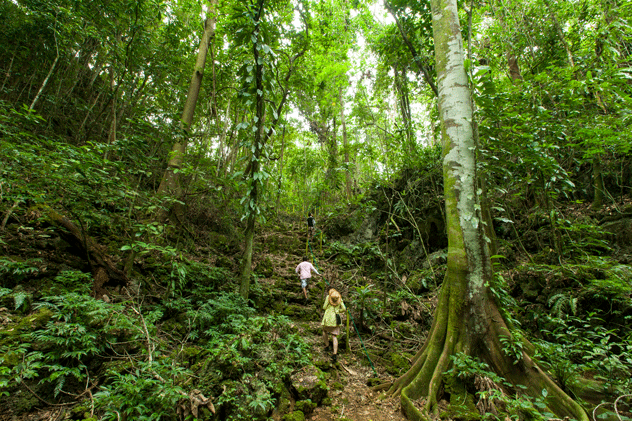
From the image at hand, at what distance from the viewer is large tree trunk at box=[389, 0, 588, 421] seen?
2805mm

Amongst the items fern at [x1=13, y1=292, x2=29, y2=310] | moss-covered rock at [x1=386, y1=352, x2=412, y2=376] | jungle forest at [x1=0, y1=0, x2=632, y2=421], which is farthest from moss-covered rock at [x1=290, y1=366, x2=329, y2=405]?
fern at [x1=13, y1=292, x2=29, y2=310]

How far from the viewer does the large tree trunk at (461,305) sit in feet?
9.20

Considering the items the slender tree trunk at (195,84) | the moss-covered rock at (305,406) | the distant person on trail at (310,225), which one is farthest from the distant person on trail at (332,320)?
the distant person on trail at (310,225)

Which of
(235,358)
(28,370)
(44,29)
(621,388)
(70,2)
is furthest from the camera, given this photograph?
(44,29)

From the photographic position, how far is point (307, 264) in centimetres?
660

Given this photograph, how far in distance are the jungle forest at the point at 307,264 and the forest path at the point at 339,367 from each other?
0.04 m

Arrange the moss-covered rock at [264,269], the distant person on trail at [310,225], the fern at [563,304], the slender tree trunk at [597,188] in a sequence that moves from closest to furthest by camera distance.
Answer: the fern at [563,304] → the slender tree trunk at [597,188] → the moss-covered rock at [264,269] → the distant person on trail at [310,225]

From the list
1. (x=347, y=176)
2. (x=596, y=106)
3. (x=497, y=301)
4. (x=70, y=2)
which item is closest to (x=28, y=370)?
(x=497, y=301)

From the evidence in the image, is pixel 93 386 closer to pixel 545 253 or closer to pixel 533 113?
pixel 533 113

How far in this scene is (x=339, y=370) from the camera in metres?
4.19

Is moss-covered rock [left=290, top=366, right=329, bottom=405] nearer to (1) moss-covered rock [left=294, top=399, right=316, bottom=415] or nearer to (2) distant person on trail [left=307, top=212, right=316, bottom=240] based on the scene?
(1) moss-covered rock [left=294, top=399, right=316, bottom=415]

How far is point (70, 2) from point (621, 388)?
10212mm

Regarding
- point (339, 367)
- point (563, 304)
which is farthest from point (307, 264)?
point (563, 304)

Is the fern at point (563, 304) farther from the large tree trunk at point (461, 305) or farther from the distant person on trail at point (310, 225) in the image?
the distant person on trail at point (310, 225)
